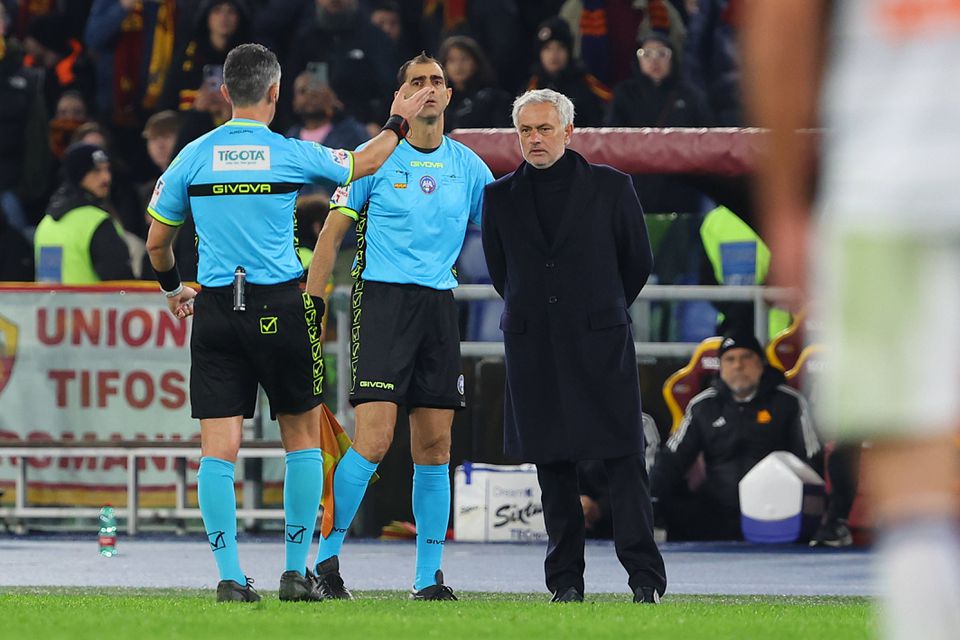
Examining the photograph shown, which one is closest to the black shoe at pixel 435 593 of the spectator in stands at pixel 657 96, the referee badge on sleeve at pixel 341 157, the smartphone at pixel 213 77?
the referee badge on sleeve at pixel 341 157

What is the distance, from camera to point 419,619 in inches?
298

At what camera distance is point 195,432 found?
1375 cm

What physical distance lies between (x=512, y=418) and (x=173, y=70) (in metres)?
9.60

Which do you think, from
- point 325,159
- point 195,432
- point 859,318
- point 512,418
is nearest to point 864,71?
point 859,318

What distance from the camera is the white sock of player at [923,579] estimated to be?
346cm

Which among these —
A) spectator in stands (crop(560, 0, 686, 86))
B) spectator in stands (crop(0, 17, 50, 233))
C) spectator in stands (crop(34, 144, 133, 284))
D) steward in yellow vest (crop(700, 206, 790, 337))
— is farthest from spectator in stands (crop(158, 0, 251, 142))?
steward in yellow vest (crop(700, 206, 790, 337))

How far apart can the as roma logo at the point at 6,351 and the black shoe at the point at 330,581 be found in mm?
5464

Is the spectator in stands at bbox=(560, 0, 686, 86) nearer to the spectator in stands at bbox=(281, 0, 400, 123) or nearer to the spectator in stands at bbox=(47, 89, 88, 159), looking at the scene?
the spectator in stands at bbox=(281, 0, 400, 123)

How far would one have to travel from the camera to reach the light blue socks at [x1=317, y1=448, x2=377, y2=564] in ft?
30.1

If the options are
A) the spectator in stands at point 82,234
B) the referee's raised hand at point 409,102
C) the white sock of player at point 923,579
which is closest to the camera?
the white sock of player at point 923,579

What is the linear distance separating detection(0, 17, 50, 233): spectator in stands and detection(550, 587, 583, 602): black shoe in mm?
9696

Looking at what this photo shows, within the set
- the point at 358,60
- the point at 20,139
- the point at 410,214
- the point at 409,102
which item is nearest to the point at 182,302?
the point at 410,214

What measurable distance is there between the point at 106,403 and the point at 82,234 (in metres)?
1.38

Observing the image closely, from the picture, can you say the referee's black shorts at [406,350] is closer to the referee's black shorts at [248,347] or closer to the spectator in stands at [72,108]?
the referee's black shorts at [248,347]
